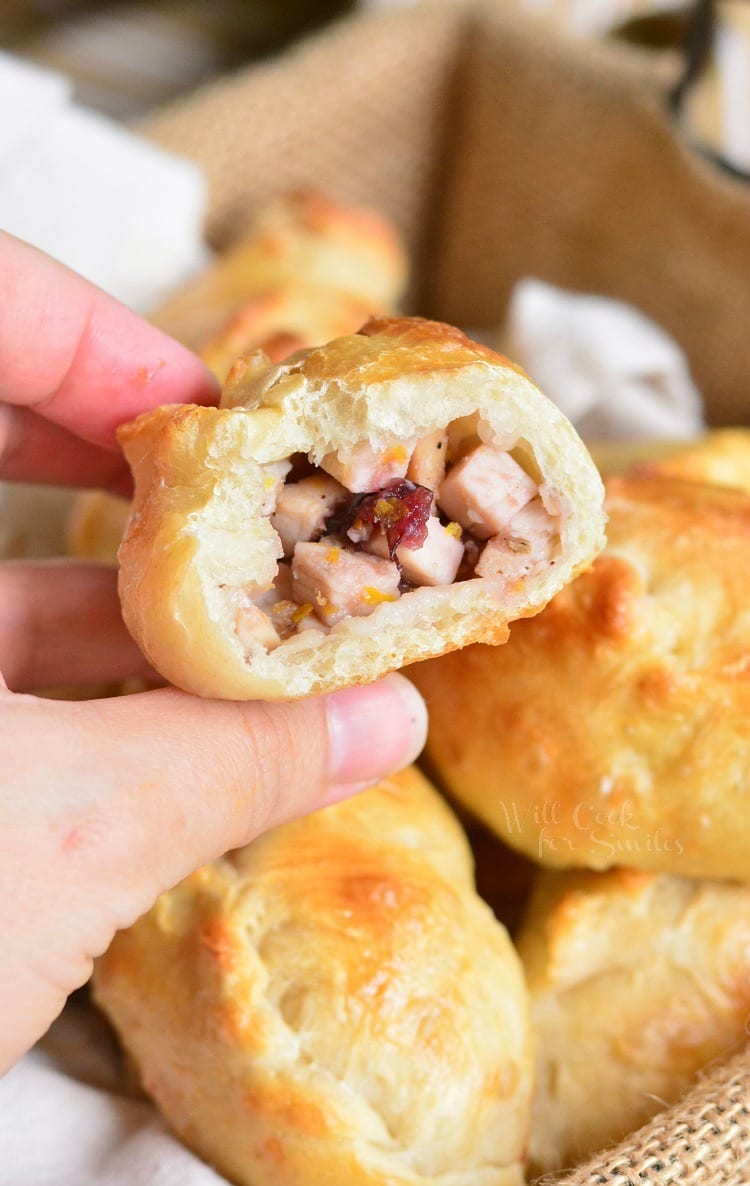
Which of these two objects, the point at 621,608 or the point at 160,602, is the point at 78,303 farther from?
the point at 621,608

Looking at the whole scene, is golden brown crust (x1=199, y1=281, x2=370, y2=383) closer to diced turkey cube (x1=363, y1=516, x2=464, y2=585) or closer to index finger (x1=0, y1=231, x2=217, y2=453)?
index finger (x1=0, y1=231, x2=217, y2=453)

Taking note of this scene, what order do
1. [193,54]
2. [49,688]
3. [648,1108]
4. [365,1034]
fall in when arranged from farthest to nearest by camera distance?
[193,54] < [49,688] < [648,1108] < [365,1034]

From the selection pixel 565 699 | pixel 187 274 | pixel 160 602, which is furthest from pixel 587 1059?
pixel 187 274

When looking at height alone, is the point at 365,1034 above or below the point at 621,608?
below

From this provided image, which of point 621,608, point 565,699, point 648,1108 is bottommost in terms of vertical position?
point 648,1108

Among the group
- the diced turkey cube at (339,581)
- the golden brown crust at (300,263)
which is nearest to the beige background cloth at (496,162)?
the golden brown crust at (300,263)

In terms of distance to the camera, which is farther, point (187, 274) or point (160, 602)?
point (187, 274)

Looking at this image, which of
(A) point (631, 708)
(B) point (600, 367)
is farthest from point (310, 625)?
(B) point (600, 367)
